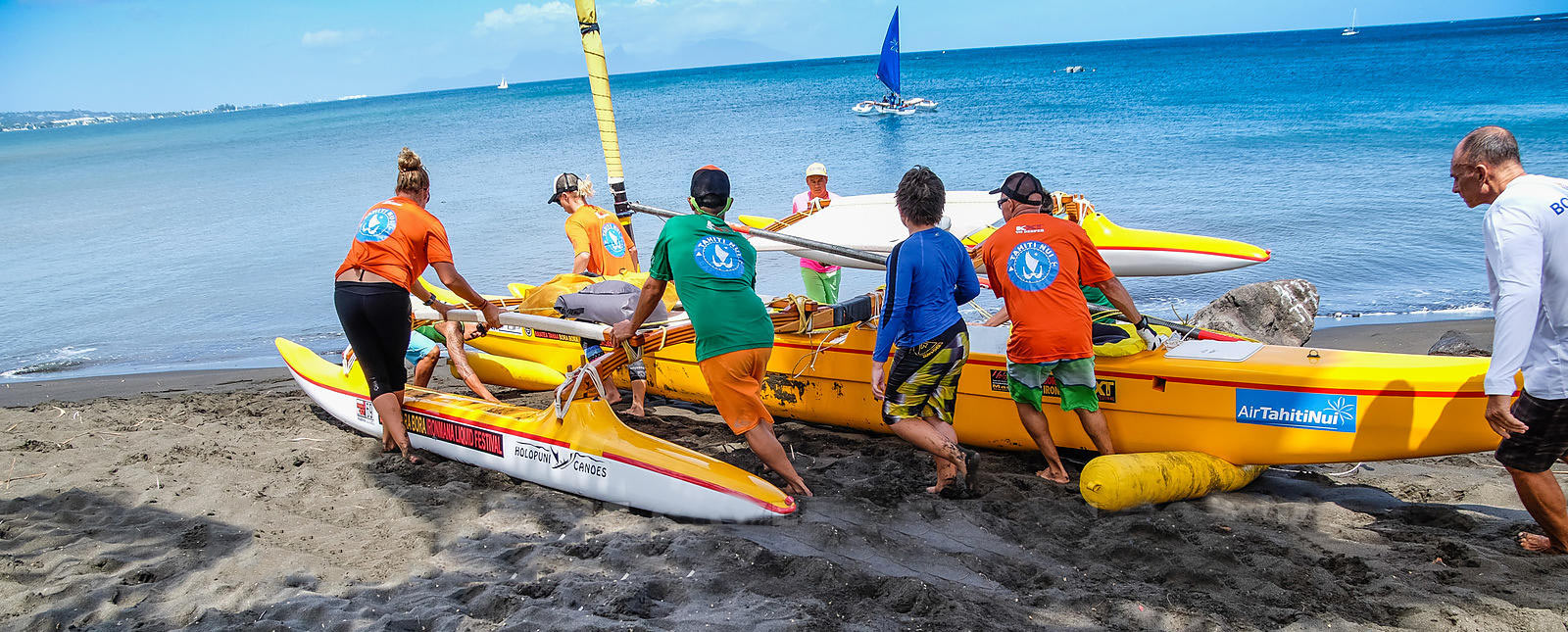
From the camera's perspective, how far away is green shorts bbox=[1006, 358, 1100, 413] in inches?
176

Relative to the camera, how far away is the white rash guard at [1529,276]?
3170 millimetres

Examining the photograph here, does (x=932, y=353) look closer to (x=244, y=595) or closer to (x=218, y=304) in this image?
(x=244, y=595)

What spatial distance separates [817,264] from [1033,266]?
389 cm

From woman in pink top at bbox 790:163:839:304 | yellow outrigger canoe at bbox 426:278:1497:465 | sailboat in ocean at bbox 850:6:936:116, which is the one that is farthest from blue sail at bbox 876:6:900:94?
yellow outrigger canoe at bbox 426:278:1497:465

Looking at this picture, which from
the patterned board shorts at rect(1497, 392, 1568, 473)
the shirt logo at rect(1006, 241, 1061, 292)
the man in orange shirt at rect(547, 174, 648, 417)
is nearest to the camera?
the patterned board shorts at rect(1497, 392, 1568, 473)

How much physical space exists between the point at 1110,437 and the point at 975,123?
115 ft

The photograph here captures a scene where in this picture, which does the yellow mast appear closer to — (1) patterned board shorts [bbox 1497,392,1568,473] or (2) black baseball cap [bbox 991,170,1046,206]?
(2) black baseball cap [bbox 991,170,1046,206]

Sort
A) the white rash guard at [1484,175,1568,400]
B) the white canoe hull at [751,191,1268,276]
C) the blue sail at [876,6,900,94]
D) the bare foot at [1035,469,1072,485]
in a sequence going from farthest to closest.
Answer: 1. the blue sail at [876,6,900,94]
2. the white canoe hull at [751,191,1268,276]
3. the bare foot at [1035,469,1072,485]
4. the white rash guard at [1484,175,1568,400]

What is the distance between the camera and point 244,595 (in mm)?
3672

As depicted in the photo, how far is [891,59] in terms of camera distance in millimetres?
38375

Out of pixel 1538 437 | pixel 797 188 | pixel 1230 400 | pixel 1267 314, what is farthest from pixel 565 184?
pixel 797 188

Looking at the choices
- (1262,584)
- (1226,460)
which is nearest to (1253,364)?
(1226,460)

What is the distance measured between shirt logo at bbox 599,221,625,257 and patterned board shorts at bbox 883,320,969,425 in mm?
3150

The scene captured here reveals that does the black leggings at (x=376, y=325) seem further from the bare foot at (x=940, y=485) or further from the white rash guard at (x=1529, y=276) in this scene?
the white rash guard at (x=1529, y=276)
